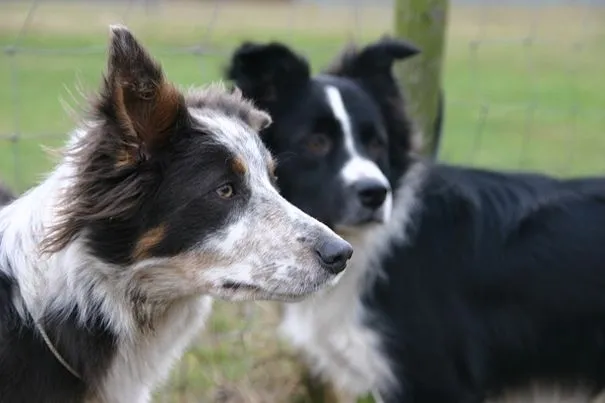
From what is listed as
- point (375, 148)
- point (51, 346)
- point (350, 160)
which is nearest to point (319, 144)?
point (350, 160)

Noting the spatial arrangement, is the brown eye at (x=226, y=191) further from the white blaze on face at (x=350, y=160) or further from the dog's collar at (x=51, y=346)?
the white blaze on face at (x=350, y=160)

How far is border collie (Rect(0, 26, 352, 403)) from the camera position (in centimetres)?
304

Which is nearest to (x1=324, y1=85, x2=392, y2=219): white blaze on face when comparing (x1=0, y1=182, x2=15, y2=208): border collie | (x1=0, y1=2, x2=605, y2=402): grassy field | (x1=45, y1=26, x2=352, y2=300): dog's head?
(x1=0, y1=2, x2=605, y2=402): grassy field

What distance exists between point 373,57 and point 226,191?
177cm

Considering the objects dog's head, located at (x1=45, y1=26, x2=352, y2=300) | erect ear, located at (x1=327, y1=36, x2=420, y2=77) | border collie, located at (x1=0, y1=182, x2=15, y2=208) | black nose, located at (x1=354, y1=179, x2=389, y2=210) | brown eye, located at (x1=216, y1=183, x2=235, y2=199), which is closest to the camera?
dog's head, located at (x1=45, y1=26, x2=352, y2=300)

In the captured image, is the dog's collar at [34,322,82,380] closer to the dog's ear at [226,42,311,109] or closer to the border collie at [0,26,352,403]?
the border collie at [0,26,352,403]

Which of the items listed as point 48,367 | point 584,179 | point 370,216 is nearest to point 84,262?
point 48,367

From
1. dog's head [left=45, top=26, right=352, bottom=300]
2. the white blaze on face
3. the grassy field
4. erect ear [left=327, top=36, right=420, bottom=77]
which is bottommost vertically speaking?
the grassy field

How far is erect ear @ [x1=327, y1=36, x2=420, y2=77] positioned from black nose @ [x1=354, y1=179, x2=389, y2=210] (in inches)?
27.5

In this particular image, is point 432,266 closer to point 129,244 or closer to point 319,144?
point 319,144

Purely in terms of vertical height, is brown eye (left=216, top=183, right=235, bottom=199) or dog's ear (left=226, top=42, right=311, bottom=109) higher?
brown eye (left=216, top=183, right=235, bottom=199)

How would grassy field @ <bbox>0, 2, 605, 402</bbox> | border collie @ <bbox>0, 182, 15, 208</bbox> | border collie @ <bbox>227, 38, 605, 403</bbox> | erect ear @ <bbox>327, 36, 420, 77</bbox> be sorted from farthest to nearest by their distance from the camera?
grassy field @ <bbox>0, 2, 605, 402</bbox>
erect ear @ <bbox>327, 36, 420, 77</bbox>
border collie @ <bbox>227, 38, 605, 403</bbox>
border collie @ <bbox>0, 182, 15, 208</bbox>

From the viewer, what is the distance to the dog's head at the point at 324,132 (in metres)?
4.30

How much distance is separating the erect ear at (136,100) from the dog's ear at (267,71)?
1370 millimetres
